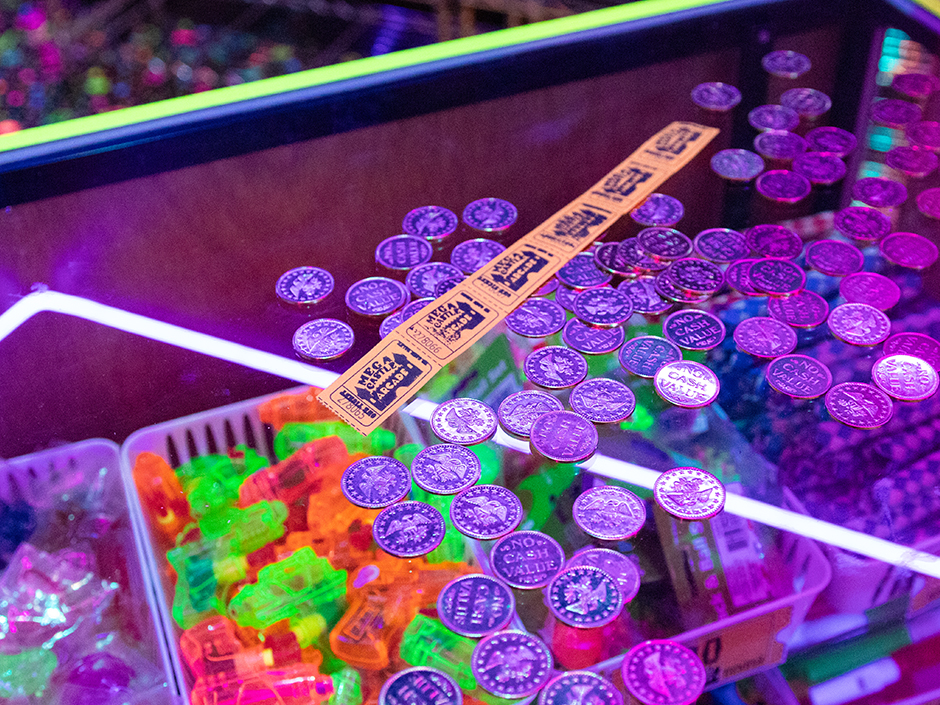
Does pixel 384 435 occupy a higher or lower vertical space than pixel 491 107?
lower

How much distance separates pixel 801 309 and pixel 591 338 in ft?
1.21

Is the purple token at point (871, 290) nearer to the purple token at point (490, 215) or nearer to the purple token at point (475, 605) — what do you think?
the purple token at point (490, 215)

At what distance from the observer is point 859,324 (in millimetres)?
1428

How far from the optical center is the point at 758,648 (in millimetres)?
1062

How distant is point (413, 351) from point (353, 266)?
0.83 feet

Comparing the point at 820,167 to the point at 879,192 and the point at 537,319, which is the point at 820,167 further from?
the point at 537,319

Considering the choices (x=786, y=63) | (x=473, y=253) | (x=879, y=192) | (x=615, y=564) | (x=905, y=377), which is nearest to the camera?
(x=615, y=564)

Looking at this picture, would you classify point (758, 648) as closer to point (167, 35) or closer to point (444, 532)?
point (444, 532)

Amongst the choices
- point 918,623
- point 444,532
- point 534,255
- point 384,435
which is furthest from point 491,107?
point 918,623

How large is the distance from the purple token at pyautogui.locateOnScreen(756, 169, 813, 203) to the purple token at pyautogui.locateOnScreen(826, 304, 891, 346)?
29 cm

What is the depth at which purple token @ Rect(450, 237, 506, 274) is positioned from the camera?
154 cm

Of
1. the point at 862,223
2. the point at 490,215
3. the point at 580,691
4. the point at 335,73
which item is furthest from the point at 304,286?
the point at 862,223

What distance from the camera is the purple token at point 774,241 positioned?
61.0 inches

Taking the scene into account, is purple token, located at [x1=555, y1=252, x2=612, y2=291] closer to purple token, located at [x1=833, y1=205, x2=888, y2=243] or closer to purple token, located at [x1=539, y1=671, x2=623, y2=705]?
purple token, located at [x1=833, y1=205, x2=888, y2=243]
